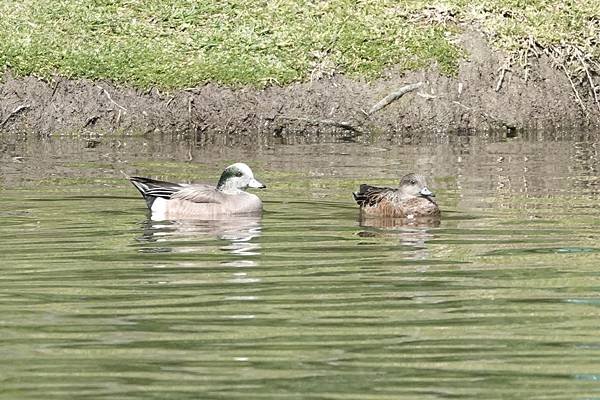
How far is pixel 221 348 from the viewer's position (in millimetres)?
6688

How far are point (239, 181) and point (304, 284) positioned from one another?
4172 millimetres

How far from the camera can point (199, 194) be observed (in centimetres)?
1234

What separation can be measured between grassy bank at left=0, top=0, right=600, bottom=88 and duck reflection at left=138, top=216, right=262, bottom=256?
4.85 metres

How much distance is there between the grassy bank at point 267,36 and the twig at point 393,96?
0.24m

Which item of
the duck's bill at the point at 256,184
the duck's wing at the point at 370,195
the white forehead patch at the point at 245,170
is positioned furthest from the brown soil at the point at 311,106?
the duck's wing at the point at 370,195

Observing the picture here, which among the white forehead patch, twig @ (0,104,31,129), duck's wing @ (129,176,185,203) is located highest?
twig @ (0,104,31,129)

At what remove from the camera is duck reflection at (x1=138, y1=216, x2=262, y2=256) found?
10.2 m

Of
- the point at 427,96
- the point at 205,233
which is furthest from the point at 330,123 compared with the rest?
the point at 205,233

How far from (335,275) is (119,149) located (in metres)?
7.04

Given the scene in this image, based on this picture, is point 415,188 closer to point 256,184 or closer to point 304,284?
point 256,184

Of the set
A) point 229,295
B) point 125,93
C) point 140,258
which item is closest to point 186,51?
point 125,93

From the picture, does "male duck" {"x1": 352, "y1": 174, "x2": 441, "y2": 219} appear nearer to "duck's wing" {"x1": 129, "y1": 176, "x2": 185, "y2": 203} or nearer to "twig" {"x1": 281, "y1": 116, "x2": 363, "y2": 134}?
"duck's wing" {"x1": 129, "y1": 176, "x2": 185, "y2": 203}

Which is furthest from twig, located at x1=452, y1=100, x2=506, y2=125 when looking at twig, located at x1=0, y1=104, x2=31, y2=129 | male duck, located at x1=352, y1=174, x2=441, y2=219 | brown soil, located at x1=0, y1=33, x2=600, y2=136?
male duck, located at x1=352, y1=174, x2=441, y2=219

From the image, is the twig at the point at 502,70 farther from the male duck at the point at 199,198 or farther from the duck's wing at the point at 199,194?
the duck's wing at the point at 199,194
